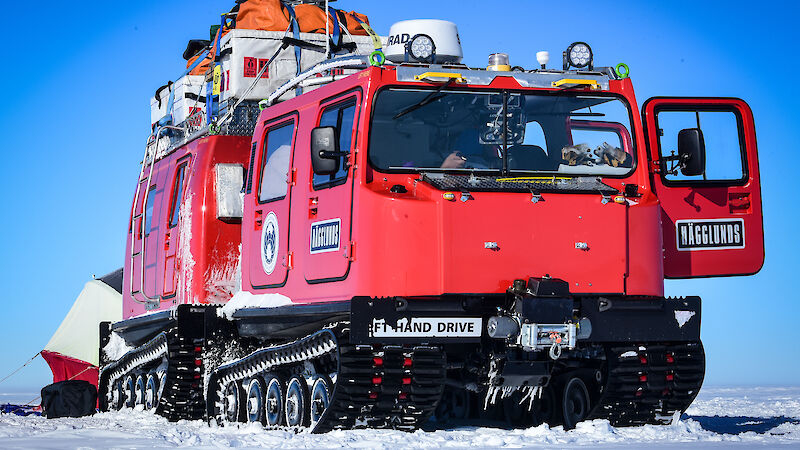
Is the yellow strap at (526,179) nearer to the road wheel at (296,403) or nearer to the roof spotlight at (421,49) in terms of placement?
the roof spotlight at (421,49)

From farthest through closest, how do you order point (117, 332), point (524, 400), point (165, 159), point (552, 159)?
point (117, 332)
point (165, 159)
point (524, 400)
point (552, 159)

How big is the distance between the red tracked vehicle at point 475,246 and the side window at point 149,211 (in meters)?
3.28

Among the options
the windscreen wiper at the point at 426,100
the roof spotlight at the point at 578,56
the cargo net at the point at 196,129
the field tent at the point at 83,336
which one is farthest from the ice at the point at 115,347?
the roof spotlight at the point at 578,56

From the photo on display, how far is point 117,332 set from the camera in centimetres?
1661

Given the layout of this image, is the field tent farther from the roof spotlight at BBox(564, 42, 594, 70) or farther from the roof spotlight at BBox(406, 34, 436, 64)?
the roof spotlight at BBox(564, 42, 594, 70)

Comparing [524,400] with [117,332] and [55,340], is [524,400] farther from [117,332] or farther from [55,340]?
[55,340]

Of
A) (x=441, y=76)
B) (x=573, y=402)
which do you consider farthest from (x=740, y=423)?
(x=441, y=76)

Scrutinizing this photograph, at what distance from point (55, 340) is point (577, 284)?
11780 mm

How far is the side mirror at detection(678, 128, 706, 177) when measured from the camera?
1093cm

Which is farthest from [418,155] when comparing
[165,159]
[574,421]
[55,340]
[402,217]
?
[55,340]

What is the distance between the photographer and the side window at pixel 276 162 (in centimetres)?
1172

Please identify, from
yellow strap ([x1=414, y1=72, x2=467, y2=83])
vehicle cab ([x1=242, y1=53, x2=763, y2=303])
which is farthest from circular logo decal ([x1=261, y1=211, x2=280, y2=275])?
yellow strap ([x1=414, y1=72, x2=467, y2=83])

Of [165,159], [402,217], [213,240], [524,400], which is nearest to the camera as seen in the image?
[402,217]

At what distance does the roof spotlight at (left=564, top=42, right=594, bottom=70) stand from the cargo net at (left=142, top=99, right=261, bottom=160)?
383cm
